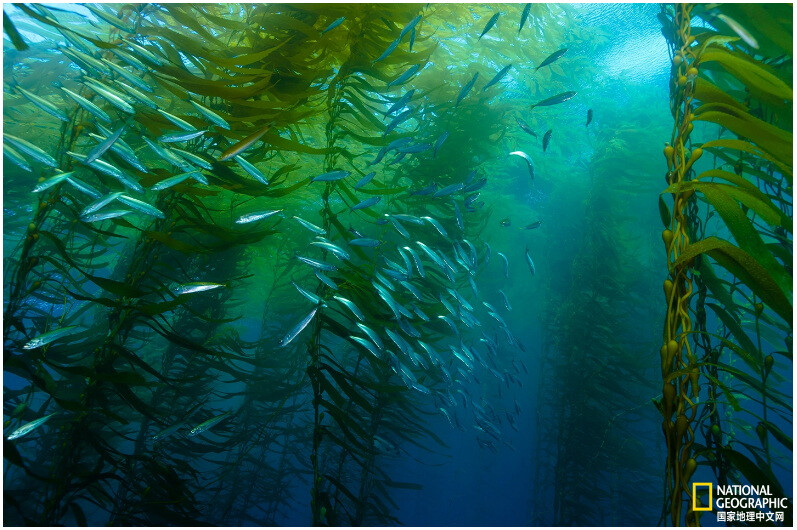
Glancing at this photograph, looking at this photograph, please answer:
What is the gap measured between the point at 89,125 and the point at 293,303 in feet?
21.1

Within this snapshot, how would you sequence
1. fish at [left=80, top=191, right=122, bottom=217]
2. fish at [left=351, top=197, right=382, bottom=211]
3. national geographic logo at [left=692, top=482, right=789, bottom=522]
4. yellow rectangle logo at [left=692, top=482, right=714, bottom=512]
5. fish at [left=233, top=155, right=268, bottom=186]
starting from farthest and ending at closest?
fish at [left=351, top=197, right=382, bottom=211] → fish at [left=233, top=155, right=268, bottom=186] → fish at [left=80, top=191, right=122, bottom=217] → national geographic logo at [left=692, top=482, right=789, bottom=522] → yellow rectangle logo at [left=692, top=482, right=714, bottom=512]

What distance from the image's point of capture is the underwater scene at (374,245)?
1594 mm

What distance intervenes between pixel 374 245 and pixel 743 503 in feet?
9.11

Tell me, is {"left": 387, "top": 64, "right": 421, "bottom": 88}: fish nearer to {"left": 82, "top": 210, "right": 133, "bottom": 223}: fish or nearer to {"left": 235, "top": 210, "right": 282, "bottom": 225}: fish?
{"left": 235, "top": 210, "right": 282, "bottom": 225}: fish

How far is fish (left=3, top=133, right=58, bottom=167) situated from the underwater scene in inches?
0.6

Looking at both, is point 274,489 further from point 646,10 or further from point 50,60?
point 646,10

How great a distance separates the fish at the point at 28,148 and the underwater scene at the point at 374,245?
0.05 ft

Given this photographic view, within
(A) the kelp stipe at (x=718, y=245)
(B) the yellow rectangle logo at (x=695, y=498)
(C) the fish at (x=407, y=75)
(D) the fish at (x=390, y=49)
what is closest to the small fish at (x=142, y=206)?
(D) the fish at (x=390, y=49)

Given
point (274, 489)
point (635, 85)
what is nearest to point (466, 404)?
point (274, 489)

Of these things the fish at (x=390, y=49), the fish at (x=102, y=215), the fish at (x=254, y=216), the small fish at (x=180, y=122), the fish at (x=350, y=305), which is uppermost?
the fish at (x=390, y=49)

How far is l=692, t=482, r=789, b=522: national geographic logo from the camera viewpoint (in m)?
1.47

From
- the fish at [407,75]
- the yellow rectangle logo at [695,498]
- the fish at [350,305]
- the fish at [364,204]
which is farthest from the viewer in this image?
the fish at [364,204]

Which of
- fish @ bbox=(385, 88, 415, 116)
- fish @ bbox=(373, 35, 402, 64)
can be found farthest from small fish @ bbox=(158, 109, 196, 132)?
fish @ bbox=(385, 88, 415, 116)

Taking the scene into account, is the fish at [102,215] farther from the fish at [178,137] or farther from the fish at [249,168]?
the fish at [249,168]
